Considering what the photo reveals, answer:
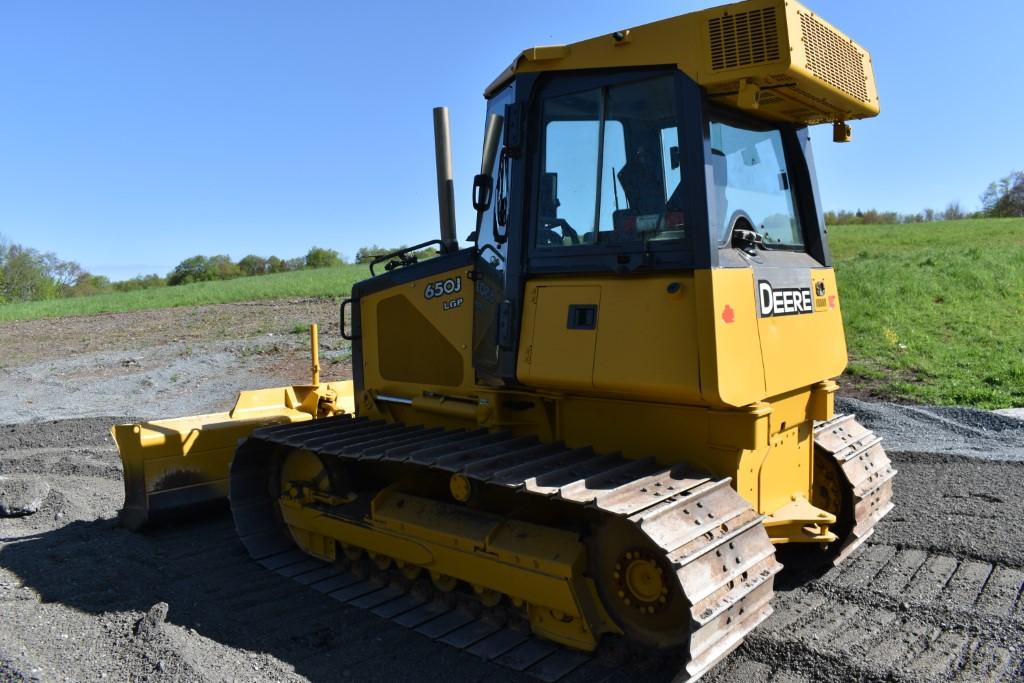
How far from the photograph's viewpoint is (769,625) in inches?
166

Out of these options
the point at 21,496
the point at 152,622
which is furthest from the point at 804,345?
the point at 21,496

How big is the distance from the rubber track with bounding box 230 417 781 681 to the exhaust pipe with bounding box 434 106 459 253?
148cm

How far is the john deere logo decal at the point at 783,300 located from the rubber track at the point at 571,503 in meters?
0.94

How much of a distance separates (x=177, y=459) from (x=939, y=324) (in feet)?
43.9

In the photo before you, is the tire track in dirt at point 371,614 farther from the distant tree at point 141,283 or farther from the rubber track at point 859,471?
the distant tree at point 141,283

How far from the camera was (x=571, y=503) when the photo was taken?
13.5 ft

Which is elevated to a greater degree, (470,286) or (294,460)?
(470,286)

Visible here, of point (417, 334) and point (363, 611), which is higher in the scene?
point (417, 334)

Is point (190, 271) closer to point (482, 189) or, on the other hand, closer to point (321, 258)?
point (321, 258)

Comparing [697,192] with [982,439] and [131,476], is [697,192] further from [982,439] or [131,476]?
[982,439]

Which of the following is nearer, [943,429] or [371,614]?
[371,614]

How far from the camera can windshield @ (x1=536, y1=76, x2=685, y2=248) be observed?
3.85m

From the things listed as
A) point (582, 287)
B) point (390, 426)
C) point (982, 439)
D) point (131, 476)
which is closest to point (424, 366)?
point (390, 426)

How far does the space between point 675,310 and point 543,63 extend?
1.54 metres
